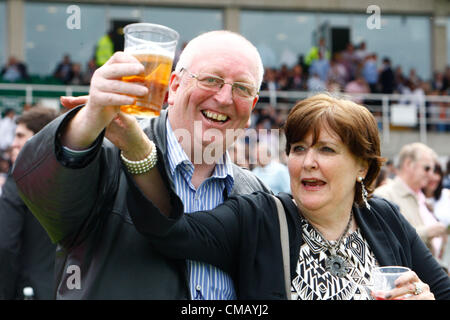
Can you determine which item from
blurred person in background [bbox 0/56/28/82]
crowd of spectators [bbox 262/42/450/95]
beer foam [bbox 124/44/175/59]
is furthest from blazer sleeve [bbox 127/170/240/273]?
blurred person in background [bbox 0/56/28/82]

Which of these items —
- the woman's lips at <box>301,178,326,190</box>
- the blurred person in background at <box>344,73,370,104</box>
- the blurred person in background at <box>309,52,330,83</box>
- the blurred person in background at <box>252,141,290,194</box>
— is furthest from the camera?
the blurred person in background at <box>309,52,330,83</box>

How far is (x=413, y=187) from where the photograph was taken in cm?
532

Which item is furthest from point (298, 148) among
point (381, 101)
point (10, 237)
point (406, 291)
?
point (381, 101)

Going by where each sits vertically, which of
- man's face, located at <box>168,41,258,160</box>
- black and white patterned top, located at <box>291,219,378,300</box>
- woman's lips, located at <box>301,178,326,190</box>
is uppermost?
man's face, located at <box>168,41,258,160</box>

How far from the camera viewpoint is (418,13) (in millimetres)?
18078

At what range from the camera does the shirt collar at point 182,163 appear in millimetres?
2209

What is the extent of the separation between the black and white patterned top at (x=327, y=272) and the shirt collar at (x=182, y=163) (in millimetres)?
335

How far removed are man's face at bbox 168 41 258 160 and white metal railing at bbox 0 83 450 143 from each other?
10763 mm

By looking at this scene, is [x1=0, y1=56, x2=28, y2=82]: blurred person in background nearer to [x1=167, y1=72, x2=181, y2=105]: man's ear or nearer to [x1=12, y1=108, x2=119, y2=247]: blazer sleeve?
[x1=167, y1=72, x2=181, y2=105]: man's ear

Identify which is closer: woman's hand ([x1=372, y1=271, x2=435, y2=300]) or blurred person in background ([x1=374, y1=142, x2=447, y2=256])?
woman's hand ([x1=372, y1=271, x2=435, y2=300])

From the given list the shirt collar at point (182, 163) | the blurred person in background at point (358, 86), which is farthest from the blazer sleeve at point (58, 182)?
the blurred person in background at point (358, 86)

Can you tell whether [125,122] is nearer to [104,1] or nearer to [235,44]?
[235,44]

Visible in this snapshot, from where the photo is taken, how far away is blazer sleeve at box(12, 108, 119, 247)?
1675mm

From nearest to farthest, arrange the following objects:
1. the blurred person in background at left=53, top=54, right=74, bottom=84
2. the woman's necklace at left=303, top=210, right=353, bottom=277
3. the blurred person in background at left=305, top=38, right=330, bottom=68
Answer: the woman's necklace at left=303, top=210, right=353, bottom=277 → the blurred person in background at left=53, top=54, right=74, bottom=84 → the blurred person in background at left=305, top=38, right=330, bottom=68
